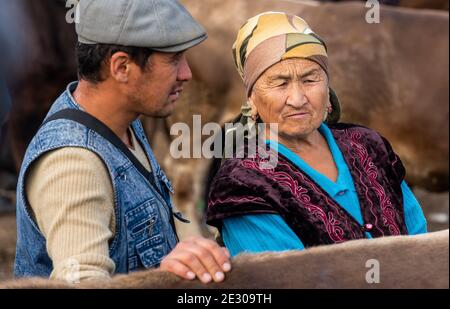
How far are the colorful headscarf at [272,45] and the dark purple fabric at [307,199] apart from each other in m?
0.25

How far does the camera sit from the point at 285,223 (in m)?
2.17

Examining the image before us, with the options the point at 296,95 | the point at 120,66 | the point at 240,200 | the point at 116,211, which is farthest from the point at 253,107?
the point at 116,211

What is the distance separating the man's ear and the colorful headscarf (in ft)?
1.21

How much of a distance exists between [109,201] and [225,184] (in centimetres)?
36

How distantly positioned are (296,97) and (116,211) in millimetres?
565

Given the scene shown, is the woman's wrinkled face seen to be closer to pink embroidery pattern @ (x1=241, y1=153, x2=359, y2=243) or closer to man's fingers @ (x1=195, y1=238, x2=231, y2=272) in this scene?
pink embroidery pattern @ (x1=241, y1=153, x2=359, y2=243)

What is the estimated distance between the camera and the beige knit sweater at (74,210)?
72.4 inches

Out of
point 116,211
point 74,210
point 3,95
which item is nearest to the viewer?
point 74,210

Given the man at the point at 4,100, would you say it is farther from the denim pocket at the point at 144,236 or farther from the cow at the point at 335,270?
the cow at the point at 335,270

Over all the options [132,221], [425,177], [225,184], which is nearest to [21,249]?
[132,221]

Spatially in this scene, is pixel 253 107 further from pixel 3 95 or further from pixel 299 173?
pixel 3 95

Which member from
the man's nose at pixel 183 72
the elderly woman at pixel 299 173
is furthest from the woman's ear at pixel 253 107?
the man's nose at pixel 183 72

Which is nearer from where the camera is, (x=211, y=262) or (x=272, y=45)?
(x=211, y=262)

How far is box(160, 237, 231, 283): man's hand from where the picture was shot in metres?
1.65
